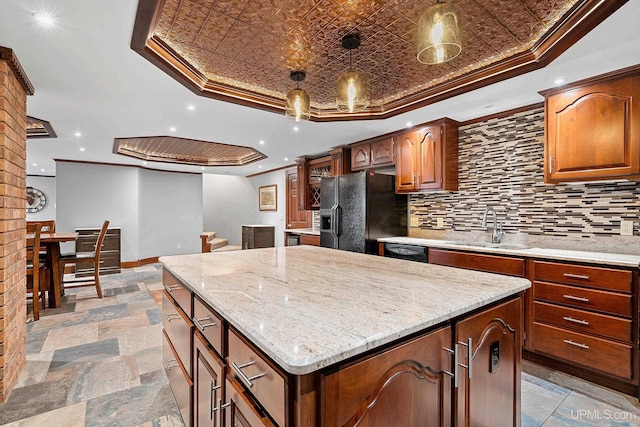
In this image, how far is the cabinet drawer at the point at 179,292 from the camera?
1459mm

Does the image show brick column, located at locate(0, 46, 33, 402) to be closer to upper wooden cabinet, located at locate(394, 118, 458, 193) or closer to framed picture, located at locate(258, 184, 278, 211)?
upper wooden cabinet, located at locate(394, 118, 458, 193)

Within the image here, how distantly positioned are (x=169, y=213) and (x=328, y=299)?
6.97 m

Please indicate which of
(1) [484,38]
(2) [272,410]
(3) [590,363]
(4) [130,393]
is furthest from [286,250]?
(3) [590,363]

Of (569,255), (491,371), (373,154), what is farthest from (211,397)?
(373,154)

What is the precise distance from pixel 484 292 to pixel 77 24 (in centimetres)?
238

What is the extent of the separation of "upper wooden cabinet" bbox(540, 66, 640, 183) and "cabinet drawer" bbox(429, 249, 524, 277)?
2.51 ft

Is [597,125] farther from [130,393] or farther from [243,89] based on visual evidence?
[130,393]

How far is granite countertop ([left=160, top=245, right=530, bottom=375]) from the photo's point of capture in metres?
0.75

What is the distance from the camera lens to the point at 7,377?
201 cm

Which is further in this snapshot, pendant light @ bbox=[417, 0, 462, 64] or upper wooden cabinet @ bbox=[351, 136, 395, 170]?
upper wooden cabinet @ bbox=[351, 136, 395, 170]

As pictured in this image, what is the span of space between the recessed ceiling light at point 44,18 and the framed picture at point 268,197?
18.6 ft

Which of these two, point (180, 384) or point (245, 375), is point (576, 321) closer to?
point (245, 375)

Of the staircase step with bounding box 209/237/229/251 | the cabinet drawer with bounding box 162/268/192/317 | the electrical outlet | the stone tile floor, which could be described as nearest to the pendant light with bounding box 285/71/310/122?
the cabinet drawer with bounding box 162/268/192/317

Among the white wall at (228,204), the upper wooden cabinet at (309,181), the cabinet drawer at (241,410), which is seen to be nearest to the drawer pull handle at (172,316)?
the cabinet drawer at (241,410)
